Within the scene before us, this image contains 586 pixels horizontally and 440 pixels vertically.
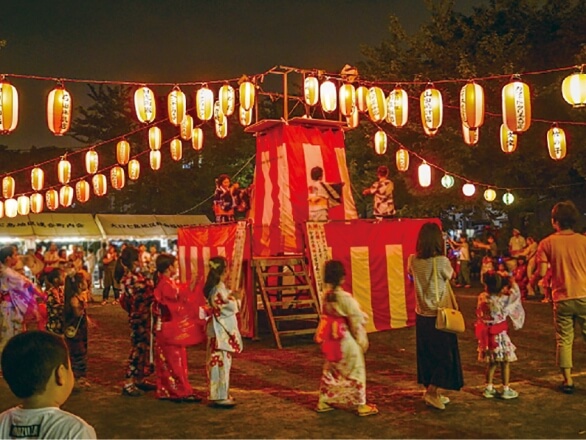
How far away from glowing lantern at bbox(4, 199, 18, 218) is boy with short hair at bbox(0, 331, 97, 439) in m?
21.9

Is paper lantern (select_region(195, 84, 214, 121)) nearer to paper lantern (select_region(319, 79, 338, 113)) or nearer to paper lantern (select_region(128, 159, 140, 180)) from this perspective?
paper lantern (select_region(319, 79, 338, 113))

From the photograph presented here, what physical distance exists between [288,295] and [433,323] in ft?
22.1

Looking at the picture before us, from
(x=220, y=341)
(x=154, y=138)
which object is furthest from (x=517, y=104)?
(x=154, y=138)

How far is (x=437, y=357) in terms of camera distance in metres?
6.07

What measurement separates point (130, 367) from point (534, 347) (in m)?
6.47

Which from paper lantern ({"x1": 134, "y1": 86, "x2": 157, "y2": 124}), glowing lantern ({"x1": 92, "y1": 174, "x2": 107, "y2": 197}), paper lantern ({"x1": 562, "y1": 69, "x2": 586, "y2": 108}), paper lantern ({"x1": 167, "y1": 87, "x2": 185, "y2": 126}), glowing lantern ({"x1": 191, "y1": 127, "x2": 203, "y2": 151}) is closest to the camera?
paper lantern ({"x1": 562, "y1": 69, "x2": 586, "y2": 108})

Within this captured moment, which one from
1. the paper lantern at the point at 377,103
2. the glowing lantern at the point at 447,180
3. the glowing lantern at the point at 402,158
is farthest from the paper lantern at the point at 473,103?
the glowing lantern at the point at 447,180

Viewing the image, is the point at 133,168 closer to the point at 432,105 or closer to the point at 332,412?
the point at 432,105

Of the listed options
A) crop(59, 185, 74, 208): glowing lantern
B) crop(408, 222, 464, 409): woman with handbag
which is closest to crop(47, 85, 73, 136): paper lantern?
crop(408, 222, 464, 409): woman with handbag

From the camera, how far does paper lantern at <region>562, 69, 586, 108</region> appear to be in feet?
34.6

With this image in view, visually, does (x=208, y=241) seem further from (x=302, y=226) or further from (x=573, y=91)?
(x=573, y=91)

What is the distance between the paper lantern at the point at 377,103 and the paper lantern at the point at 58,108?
21.4 ft

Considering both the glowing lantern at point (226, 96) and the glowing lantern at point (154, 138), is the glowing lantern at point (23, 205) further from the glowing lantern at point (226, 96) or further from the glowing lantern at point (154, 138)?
the glowing lantern at point (226, 96)

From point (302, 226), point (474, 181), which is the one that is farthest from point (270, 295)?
point (474, 181)
